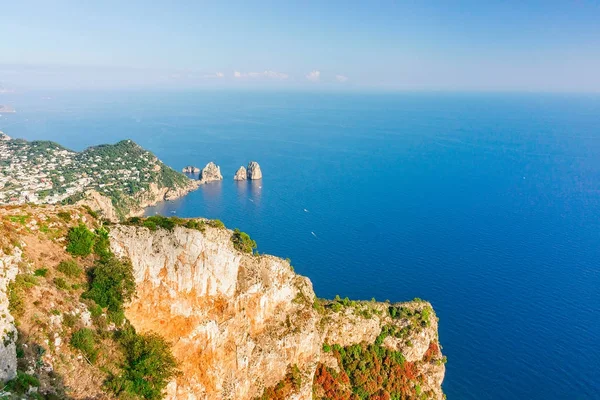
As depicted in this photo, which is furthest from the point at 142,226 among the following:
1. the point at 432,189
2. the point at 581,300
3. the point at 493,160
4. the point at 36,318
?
the point at 493,160

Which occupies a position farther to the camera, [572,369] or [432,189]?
[432,189]

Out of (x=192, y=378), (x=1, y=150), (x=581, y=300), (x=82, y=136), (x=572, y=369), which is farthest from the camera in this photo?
(x=82, y=136)

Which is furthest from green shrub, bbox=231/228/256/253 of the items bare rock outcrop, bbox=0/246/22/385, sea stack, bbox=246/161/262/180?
sea stack, bbox=246/161/262/180

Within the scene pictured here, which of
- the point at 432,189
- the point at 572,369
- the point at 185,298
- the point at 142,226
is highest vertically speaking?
the point at 142,226

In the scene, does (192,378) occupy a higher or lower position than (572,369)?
higher

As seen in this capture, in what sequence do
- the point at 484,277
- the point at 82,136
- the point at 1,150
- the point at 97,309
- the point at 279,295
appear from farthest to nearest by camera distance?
the point at 82,136
the point at 1,150
the point at 484,277
the point at 279,295
the point at 97,309

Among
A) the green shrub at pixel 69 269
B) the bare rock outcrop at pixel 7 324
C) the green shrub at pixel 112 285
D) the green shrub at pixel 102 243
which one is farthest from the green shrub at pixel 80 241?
the bare rock outcrop at pixel 7 324

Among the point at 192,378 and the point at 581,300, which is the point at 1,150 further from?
the point at 581,300
